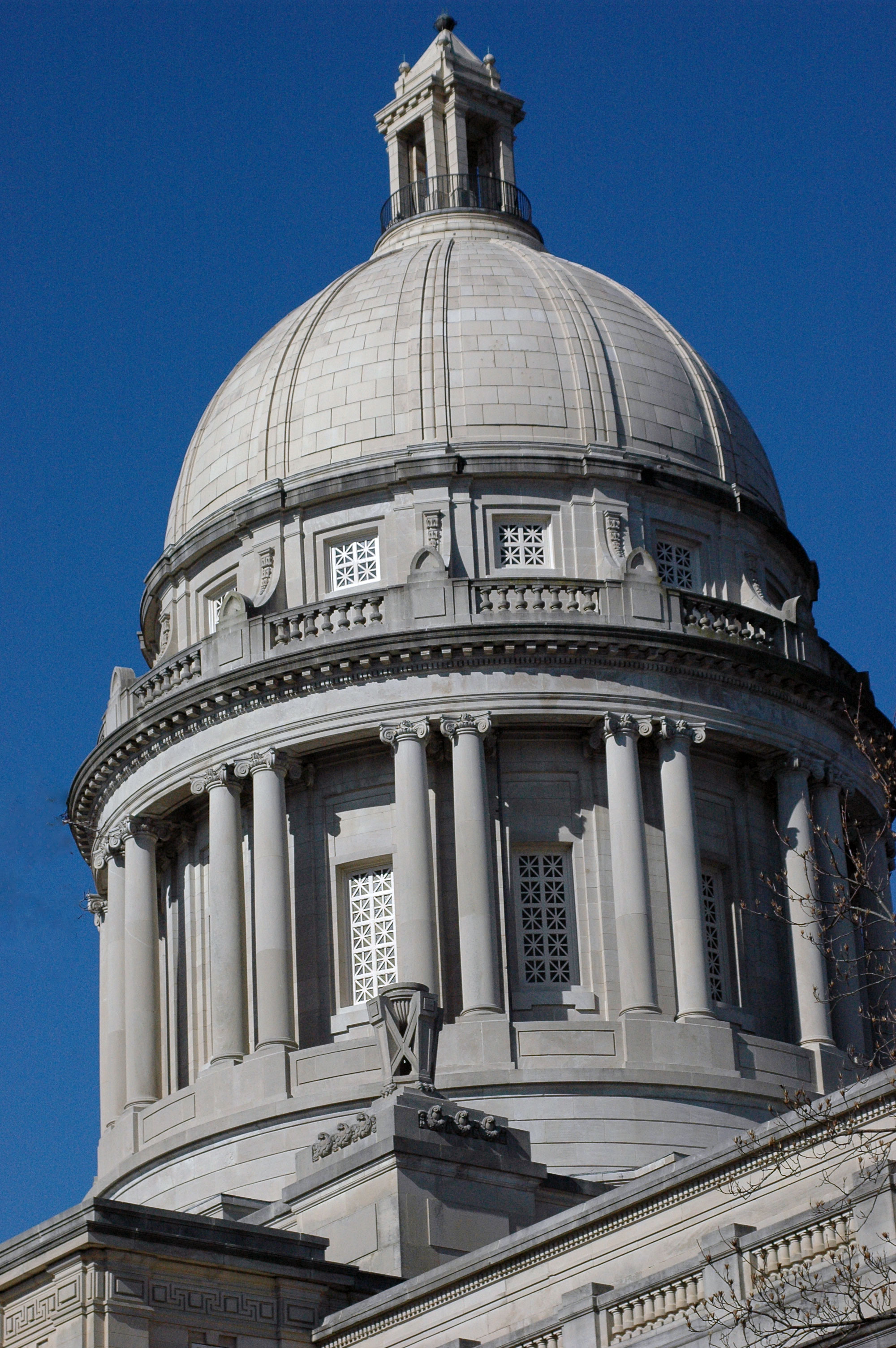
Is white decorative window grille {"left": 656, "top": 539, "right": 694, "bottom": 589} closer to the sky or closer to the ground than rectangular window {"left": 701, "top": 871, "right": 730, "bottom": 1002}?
closer to the sky

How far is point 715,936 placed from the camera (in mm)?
48156

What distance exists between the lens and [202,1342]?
104ft

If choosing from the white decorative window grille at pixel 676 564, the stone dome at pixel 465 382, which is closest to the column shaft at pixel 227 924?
the stone dome at pixel 465 382

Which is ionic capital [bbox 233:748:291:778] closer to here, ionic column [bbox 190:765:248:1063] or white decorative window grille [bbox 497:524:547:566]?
ionic column [bbox 190:765:248:1063]

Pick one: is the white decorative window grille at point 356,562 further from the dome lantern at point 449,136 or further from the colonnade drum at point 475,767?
the dome lantern at point 449,136

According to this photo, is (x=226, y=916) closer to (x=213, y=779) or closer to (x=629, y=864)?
(x=213, y=779)

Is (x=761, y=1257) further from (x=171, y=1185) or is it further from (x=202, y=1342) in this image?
(x=171, y=1185)

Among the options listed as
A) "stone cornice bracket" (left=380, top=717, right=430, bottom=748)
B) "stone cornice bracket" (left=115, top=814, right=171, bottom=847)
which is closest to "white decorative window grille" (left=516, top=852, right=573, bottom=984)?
"stone cornice bracket" (left=380, top=717, right=430, bottom=748)

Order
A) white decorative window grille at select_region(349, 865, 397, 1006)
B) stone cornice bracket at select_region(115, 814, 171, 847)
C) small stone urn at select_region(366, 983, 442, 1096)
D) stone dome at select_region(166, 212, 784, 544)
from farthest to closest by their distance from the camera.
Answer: stone dome at select_region(166, 212, 784, 544), stone cornice bracket at select_region(115, 814, 171, 847), white decorative window grille at select_region(349, 865, 397, 1006), small stone urn at select_region(366, 983, 442, 1096)

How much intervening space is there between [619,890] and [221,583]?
35.9ft

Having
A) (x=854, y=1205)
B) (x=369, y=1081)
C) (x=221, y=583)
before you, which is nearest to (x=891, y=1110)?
(x=854, y=1205)

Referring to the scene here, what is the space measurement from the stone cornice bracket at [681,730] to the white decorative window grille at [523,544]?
4.19 m

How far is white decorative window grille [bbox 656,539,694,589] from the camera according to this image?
166 feet

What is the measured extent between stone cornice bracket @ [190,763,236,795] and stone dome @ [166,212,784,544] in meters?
6.29
